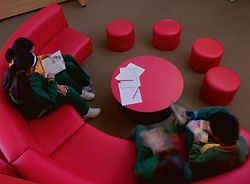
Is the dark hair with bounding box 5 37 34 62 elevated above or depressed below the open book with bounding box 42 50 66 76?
above

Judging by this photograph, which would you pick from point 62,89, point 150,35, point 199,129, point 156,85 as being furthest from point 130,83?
point 150,35

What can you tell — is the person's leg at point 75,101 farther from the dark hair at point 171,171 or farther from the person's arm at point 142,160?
the dark hair at point 171,171

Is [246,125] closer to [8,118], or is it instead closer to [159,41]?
[159,41]

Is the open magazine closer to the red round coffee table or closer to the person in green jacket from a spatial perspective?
the red round coffee table

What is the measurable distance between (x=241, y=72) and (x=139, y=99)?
1.73m

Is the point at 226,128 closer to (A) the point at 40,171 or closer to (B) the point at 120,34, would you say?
(A) the point at 40,171

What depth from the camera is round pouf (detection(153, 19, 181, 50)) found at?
3.95 meters

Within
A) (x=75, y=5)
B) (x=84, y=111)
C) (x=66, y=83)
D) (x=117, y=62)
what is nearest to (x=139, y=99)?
(x=84, y=111)

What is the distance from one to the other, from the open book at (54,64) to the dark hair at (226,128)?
6.16 ft

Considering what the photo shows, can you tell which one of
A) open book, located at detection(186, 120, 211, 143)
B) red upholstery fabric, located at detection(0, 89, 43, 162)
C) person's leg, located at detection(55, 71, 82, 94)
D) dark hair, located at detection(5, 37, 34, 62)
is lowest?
open book, located at detection(186, 120, 211, 143)

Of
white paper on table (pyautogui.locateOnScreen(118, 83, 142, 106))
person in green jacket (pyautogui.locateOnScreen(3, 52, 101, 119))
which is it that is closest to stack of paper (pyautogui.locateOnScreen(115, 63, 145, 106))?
white paper on table (pyautogui.locateOnScreen(118, 83, 142, 106))

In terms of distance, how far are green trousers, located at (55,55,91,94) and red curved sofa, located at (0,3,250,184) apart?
0.37m

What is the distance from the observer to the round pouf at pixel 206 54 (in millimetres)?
3620

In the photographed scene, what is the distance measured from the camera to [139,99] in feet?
10.1
